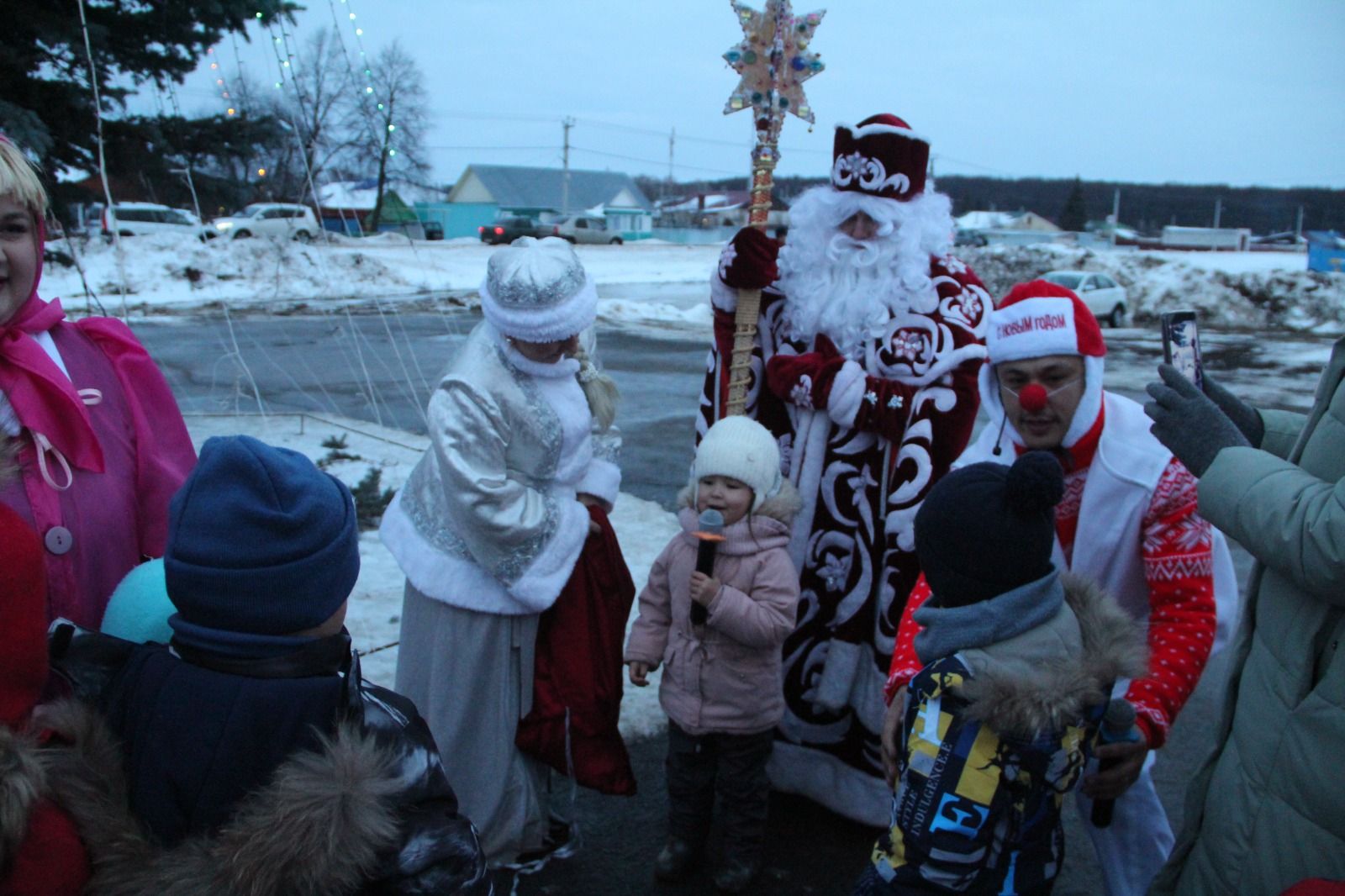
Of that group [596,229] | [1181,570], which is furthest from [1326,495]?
[596,229]

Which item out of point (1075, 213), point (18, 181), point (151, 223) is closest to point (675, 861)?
point (18, 181)

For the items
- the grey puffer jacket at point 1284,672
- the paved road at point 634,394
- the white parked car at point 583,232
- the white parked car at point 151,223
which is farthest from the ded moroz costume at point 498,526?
the white parked car at point 583,232

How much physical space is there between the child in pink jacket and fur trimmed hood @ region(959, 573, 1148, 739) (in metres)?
1.01

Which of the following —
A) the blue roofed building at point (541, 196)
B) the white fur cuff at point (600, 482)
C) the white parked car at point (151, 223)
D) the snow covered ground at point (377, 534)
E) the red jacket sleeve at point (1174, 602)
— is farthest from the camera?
the blue roofed building at point (541, 196)

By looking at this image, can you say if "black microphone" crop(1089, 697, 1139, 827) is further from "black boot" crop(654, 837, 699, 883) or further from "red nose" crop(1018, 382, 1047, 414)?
"black boot" crop(654, 837, 699, 883)

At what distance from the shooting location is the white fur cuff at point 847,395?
298 centimetres

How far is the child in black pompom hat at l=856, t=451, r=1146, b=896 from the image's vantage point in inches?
65.7

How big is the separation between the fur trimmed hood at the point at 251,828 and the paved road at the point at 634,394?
5.35 feet

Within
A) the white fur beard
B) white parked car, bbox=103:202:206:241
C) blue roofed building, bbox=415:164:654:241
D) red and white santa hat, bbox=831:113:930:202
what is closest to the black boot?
the white fur beard

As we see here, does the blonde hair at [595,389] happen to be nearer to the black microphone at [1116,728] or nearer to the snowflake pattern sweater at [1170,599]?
the snowflake pattern sweater at [1170,599]

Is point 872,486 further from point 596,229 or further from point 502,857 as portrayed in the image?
point 596,229

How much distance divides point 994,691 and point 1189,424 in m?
0.58

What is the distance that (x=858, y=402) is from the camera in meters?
2.98

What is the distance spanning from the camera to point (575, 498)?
2855 mm
